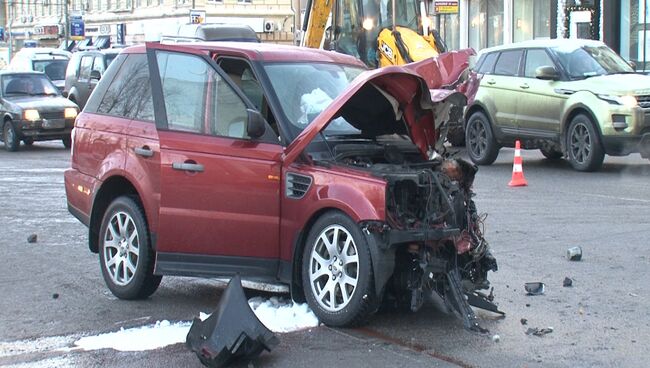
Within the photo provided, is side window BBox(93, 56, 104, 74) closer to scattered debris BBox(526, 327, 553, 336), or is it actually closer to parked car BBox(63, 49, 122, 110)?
parked car BBox(63, 49, 122, 110)

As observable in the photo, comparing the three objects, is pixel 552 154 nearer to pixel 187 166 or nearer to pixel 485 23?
pixel 187 166

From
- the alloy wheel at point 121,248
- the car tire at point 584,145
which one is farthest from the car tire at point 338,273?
the car tire at point 584,145

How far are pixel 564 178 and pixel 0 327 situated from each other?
9.92 m

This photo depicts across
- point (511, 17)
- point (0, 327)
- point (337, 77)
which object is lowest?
point (0, 327)

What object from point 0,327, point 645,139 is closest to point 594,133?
point 645,139

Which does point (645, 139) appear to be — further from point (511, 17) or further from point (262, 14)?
point (262, 14)

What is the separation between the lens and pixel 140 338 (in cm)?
618

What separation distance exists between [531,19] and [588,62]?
17.7 metres

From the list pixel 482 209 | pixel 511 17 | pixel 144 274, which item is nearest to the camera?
pixel 144 274

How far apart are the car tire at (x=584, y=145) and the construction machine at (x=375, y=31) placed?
3.35 metres

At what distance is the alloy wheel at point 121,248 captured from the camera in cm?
728

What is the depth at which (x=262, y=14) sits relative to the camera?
5728 centimetres

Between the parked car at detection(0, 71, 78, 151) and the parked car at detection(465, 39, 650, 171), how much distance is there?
390 inches

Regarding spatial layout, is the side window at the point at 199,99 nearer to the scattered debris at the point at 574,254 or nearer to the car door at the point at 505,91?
the scattered debris at the point at 574,254
